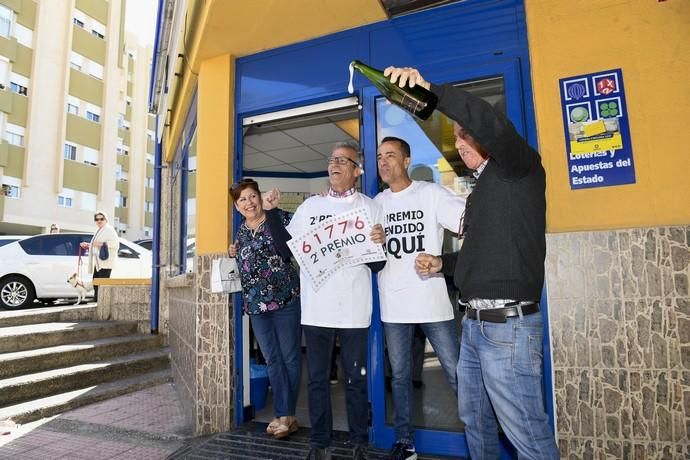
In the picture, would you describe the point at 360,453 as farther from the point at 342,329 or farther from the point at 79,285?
the point at 79,285

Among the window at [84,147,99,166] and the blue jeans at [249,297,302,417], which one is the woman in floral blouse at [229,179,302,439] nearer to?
the blue jeans at [249,297,302,417]

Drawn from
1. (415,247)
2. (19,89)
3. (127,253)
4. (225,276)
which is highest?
(19,89)

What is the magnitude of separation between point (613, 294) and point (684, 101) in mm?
1157

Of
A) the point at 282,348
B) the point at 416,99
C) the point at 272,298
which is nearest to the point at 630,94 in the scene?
the point at 416,99

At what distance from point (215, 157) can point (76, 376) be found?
3164 mm

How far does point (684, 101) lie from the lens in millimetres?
2516

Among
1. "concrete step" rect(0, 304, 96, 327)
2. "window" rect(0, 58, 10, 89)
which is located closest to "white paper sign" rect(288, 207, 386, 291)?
"concrete step" rect(0, 304, 96, 327)

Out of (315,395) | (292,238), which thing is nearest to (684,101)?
(292,238)

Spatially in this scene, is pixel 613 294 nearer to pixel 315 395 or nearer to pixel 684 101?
pixel 684 101

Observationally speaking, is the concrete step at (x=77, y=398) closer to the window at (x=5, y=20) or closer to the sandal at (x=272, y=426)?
the sandal at (x=272, y=426)

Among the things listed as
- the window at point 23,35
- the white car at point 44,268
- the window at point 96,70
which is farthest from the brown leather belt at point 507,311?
the window at point 96,70

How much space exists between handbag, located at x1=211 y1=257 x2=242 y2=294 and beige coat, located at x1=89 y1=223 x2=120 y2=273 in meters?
5.20

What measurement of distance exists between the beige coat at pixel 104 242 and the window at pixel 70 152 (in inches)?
808

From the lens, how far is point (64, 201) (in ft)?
80.0
